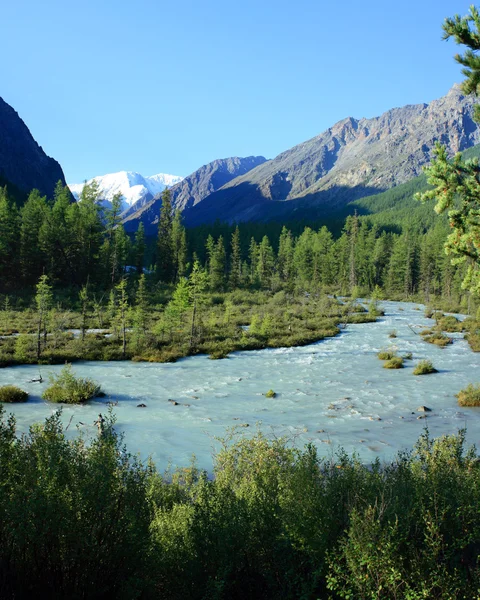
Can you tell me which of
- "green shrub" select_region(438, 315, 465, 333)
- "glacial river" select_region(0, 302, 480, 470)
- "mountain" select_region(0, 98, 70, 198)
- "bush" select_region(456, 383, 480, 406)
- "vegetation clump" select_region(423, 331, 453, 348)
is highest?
"mountain" select_region(0, 98, 70, 198)

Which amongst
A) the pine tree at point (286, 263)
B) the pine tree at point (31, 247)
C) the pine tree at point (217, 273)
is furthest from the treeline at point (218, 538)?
the pine tree at point (286, 263)

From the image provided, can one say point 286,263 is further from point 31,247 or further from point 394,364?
point 394,364

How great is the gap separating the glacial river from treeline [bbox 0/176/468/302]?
535 inches

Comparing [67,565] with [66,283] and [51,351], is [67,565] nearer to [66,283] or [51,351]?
[51,351]

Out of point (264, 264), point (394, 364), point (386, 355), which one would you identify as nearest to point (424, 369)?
point (394, 364)

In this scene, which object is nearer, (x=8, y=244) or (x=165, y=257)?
(x=8, y=244)

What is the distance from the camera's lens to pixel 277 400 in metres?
18.8

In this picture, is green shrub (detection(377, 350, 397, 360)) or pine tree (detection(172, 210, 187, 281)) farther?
pine tree (detection(172, 210, 187, 281))

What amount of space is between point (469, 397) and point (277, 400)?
832 centimetres

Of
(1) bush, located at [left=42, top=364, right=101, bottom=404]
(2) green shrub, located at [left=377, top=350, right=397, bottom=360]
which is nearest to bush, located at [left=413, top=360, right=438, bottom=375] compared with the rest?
(2) green shrub, located at [left=377, top=350, right=397, bottom=360]

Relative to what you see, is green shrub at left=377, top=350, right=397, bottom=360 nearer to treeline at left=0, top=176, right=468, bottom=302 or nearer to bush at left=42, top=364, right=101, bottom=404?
treeline at left=0, top=176, right=468, bottom=302

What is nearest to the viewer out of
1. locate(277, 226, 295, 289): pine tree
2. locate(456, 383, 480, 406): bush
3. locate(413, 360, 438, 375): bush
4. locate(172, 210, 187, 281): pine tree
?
locate(456, 383, 480, 406): bush

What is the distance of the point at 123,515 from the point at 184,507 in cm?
150

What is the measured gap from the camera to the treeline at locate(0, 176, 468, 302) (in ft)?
182
